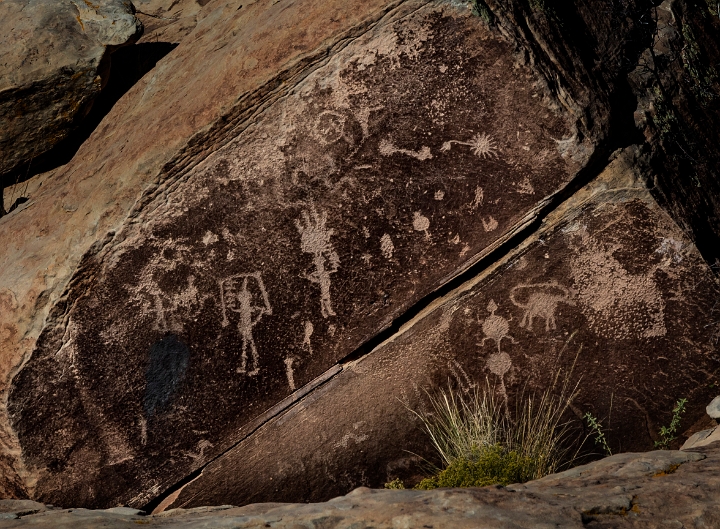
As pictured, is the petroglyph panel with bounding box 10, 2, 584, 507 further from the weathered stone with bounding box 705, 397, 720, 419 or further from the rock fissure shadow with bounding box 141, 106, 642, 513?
the weathered stone with bounding box 705, 397, 720, 419

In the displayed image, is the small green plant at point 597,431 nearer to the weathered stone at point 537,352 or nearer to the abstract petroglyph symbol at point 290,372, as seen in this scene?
the weathered stone at point 537,352

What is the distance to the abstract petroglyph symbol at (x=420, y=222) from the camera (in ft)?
10.7

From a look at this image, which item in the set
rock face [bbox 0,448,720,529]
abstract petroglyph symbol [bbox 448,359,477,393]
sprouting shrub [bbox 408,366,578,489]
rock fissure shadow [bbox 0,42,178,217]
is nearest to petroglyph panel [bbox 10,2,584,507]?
abstract petroglyph symbol [bbox 448,359,477,393]

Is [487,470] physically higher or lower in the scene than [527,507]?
lower

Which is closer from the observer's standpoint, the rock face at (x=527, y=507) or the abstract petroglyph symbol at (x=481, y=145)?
the rock face at (x=527, y=507)

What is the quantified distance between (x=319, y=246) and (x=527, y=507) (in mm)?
1331

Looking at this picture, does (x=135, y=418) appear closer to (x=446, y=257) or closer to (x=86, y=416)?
(x=86, y=416)

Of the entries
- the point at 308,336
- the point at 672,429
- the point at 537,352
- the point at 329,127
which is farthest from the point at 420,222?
the point at 672,429

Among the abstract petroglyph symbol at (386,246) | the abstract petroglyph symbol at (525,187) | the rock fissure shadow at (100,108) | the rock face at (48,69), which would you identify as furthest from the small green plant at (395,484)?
the rock face at (48,69)

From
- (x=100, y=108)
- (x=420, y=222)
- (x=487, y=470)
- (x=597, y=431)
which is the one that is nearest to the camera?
(x=487, y=470)

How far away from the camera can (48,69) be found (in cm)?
421

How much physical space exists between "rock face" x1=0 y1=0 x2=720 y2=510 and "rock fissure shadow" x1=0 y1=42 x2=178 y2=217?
0.96 m

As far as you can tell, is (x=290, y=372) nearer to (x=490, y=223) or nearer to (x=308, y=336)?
(x=308, y=336)

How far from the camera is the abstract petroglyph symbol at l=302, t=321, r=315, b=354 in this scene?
11.0ft
